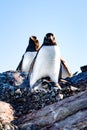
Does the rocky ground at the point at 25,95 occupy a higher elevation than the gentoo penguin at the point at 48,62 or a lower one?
lower

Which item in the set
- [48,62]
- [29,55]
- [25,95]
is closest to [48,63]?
[48,62]

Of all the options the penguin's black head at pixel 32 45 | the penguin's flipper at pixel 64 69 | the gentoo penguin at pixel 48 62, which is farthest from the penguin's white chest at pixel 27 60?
the gentoo penguin at pixel 48 62

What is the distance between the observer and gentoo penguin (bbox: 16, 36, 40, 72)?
16234 millimetres

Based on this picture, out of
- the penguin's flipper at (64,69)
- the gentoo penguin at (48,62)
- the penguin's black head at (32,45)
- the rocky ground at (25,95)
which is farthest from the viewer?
the penguin's black head at (32,45)

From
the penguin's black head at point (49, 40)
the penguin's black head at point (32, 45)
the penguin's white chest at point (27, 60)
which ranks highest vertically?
the penguin's black head at point (49, 40)

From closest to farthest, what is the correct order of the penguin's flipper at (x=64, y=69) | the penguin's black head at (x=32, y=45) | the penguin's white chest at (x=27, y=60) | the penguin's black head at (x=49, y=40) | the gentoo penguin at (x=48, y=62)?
1. the gentoo penguin at (x=48, y=62)
2. the penguin's black head at (x=49, y=40)
3. the penguin's flipper at (x=64, y=69)
4. the penguin's white chest at (x=27, y=60)
5. the penguin's black head at (x=32, y=45)

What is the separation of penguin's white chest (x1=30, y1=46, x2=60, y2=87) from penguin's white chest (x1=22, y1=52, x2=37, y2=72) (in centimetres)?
177

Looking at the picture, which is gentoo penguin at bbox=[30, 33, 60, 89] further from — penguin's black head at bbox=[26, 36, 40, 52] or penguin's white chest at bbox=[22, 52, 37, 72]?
penguin's black head at bbox=[26, 36, 40, 52]

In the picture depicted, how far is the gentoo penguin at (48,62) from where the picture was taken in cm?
1398

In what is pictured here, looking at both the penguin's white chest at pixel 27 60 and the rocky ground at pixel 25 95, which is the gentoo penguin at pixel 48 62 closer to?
the rocky ground at pixel 25 95

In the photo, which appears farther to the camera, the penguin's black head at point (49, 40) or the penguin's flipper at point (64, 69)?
the penguin's flipper at point (64, 69)

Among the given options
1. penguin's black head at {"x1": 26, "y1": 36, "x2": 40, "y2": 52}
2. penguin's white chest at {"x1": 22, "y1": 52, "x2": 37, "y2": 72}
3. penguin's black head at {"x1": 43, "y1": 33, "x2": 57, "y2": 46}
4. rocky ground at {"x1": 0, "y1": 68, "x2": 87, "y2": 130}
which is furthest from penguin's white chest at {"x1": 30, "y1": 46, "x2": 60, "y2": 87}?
penguin's black head at {"x1": 26, "y1": 36, "x2": 40, "y2": 52}

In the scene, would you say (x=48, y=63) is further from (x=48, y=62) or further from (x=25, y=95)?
(x=25, y=95)

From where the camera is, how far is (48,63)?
14.2 meters
